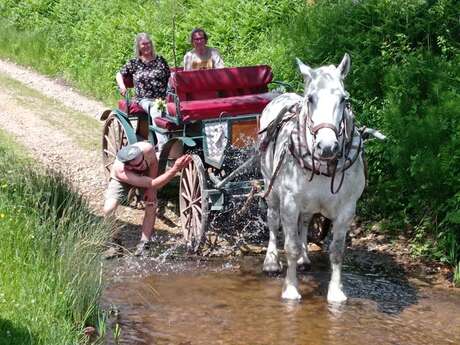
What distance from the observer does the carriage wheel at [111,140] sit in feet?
35.9

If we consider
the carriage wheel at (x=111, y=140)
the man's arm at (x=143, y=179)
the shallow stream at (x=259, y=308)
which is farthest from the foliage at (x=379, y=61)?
the man's arm at (x=143, y=179)

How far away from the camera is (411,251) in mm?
8961

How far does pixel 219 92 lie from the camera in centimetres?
965

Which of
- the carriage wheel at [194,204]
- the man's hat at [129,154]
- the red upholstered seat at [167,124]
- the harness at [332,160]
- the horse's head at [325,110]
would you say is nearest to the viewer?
the horse's head at [325,110]

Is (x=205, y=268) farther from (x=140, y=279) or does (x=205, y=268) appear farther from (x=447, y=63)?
(x=447, y=63)

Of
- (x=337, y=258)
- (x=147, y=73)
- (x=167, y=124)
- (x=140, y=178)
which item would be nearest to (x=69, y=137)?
(x=147, y=73)

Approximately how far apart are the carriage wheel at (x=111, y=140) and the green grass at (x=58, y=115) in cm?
180

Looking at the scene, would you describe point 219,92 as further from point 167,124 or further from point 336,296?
point 336,296

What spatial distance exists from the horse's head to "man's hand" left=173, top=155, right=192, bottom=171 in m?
2.06

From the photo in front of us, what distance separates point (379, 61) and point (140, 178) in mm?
3524

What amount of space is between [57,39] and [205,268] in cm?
1326

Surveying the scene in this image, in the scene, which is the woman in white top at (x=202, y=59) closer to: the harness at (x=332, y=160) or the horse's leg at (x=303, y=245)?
the horse's leg at (x=303, y=245)

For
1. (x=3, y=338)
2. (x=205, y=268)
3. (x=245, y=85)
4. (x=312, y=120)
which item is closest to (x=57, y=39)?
(x=245, y=85)

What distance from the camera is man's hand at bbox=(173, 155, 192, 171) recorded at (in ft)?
Answer: 29.2
